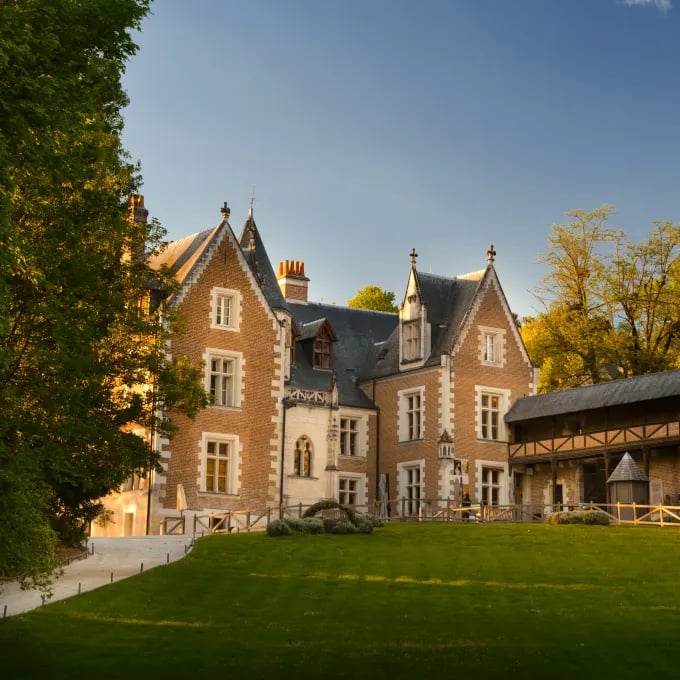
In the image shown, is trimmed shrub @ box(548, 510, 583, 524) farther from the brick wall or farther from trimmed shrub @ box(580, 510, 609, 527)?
the brick wall

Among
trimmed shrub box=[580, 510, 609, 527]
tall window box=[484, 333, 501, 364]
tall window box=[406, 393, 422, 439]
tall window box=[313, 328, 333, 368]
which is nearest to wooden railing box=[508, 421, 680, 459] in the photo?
tall window box=[484, 333, 501, 364]

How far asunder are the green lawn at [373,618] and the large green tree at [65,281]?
7.38 ft

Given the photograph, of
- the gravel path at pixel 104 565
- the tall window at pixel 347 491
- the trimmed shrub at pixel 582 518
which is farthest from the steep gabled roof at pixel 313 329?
the gravel path at pixel 104 565

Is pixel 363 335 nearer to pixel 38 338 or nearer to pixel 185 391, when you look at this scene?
pixel 185 391

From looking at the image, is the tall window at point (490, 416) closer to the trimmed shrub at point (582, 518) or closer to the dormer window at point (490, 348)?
the dormer window at point (490, 348)

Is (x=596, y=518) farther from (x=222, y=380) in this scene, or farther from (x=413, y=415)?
(x=222, y=380)

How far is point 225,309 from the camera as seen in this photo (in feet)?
136

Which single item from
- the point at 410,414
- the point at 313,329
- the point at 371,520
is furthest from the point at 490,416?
the point at 371,520

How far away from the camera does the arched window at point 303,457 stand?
43.6 meters

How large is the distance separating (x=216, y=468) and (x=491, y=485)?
36.5ft

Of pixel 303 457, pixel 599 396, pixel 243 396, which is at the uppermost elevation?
pixel 599 396

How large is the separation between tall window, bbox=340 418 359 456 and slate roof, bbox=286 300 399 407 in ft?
2.33

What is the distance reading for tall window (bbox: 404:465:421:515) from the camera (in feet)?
149

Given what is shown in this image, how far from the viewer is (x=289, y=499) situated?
1667 inches
